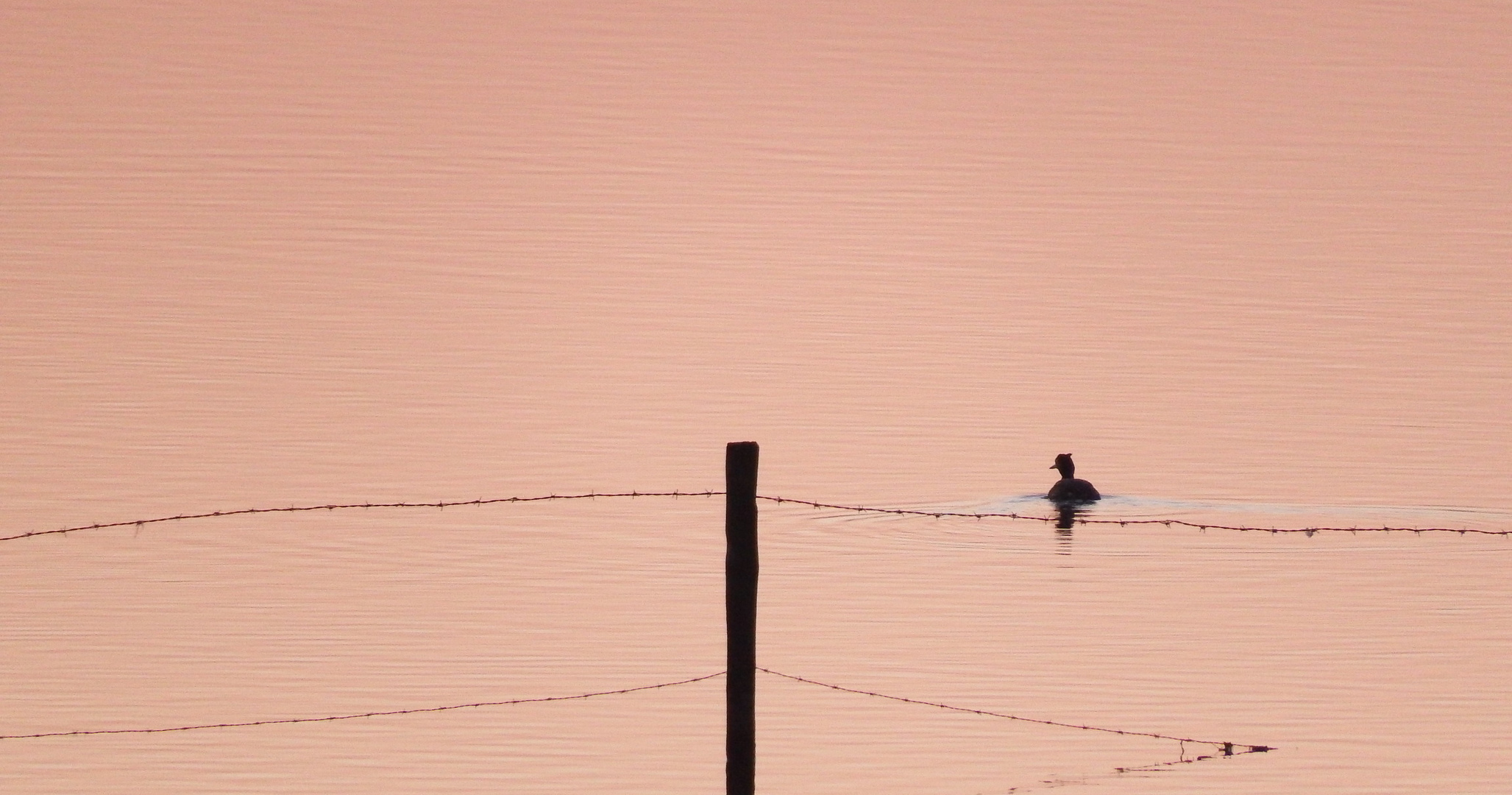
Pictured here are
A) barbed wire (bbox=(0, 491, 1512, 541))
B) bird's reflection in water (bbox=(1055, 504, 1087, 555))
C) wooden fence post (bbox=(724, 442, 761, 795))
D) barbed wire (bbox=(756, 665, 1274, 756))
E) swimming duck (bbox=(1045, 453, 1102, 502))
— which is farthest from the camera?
swimming duck (bbox=(1045, 453, 1102, 502))

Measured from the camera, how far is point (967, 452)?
2352cm

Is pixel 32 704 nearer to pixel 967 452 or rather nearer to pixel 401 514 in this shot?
pixel 401 514

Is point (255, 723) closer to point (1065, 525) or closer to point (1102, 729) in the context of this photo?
point (1102, 729)

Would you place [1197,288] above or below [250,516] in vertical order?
above

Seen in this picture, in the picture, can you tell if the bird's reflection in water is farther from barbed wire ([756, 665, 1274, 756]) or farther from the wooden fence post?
the wooden fence post

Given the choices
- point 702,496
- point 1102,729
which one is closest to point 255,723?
point 1102,729

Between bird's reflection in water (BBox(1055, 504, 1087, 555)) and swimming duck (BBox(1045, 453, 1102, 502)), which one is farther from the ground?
swimming duck (BBox(1045, 453, 1102, 502))

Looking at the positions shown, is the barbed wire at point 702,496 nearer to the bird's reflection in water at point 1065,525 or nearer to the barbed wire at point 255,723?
the bird's reflection in water at point 1065,525

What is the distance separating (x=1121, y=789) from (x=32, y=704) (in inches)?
236

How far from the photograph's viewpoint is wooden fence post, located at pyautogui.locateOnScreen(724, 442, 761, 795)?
370 inches

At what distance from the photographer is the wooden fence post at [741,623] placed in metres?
A: 9.40

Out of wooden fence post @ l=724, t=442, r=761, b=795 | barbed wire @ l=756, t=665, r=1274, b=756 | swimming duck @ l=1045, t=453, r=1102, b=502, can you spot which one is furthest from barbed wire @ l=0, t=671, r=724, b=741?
swimming duck @ l=1045, t=453, r=1102, b=502

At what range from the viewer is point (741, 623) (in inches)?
370

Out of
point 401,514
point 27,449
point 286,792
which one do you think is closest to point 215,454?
point 27,449
